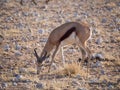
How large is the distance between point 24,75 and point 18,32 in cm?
422

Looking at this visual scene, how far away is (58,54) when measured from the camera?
10.2 meters

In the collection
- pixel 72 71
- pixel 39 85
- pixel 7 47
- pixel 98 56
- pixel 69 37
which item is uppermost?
pixel 69 37

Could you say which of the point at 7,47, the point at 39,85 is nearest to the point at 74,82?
the point at 39,85

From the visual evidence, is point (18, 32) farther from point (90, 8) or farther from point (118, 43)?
point (90, 8)

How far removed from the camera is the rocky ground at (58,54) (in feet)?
26.2

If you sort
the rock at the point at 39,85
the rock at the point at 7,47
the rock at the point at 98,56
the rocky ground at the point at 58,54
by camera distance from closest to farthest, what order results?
the rock at the point at 39,85, the rocky ground at the point at 58,54, the rock at the point at 98,56, the rock at the point at 7,47

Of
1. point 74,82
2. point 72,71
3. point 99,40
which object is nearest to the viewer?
point 74,82

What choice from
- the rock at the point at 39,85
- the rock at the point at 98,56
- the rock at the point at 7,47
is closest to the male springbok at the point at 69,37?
the rock at the point at 98,56

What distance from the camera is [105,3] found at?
17.3 m

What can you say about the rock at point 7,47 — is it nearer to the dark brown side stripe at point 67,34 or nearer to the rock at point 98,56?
the dark brown side stripe at point 67,34

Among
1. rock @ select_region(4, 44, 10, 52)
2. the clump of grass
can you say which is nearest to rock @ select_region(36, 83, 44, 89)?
the clump of grass

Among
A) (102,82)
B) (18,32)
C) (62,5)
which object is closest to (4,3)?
(62,5)

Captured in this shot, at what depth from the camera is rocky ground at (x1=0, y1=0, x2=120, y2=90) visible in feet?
26.2

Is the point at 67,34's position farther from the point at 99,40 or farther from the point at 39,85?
the point at 99,40
